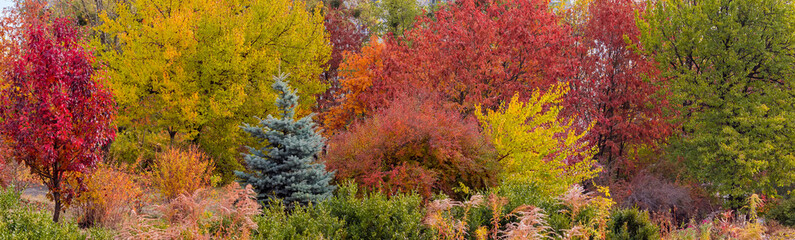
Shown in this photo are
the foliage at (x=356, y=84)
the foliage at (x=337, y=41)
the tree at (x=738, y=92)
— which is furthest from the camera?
the foliage at (x=337, y=41)

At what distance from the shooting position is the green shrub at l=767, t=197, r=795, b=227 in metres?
15.9

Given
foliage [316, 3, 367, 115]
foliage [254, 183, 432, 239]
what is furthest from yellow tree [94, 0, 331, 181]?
foliage [254, 183, 432, 239]

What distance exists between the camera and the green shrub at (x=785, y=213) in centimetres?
1595

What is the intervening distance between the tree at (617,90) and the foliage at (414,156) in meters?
10.6

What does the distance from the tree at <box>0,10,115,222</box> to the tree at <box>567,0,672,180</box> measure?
55.3 ft

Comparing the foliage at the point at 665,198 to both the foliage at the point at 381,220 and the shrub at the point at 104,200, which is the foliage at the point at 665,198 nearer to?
the foliage at the point at 381,220

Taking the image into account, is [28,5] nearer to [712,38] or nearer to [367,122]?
[367,122]

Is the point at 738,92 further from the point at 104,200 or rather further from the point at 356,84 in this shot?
the point at 104,200

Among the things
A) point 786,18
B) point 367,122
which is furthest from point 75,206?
point 786,18

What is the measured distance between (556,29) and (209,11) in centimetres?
1233

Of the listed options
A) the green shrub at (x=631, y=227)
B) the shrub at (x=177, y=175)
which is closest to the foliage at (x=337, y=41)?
the shrub at (x=177, y=175)

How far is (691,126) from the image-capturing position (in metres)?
18.5

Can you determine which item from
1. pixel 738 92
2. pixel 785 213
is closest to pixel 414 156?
pixel 785 213

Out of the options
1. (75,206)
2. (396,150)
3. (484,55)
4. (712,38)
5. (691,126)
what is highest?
(712,38)
